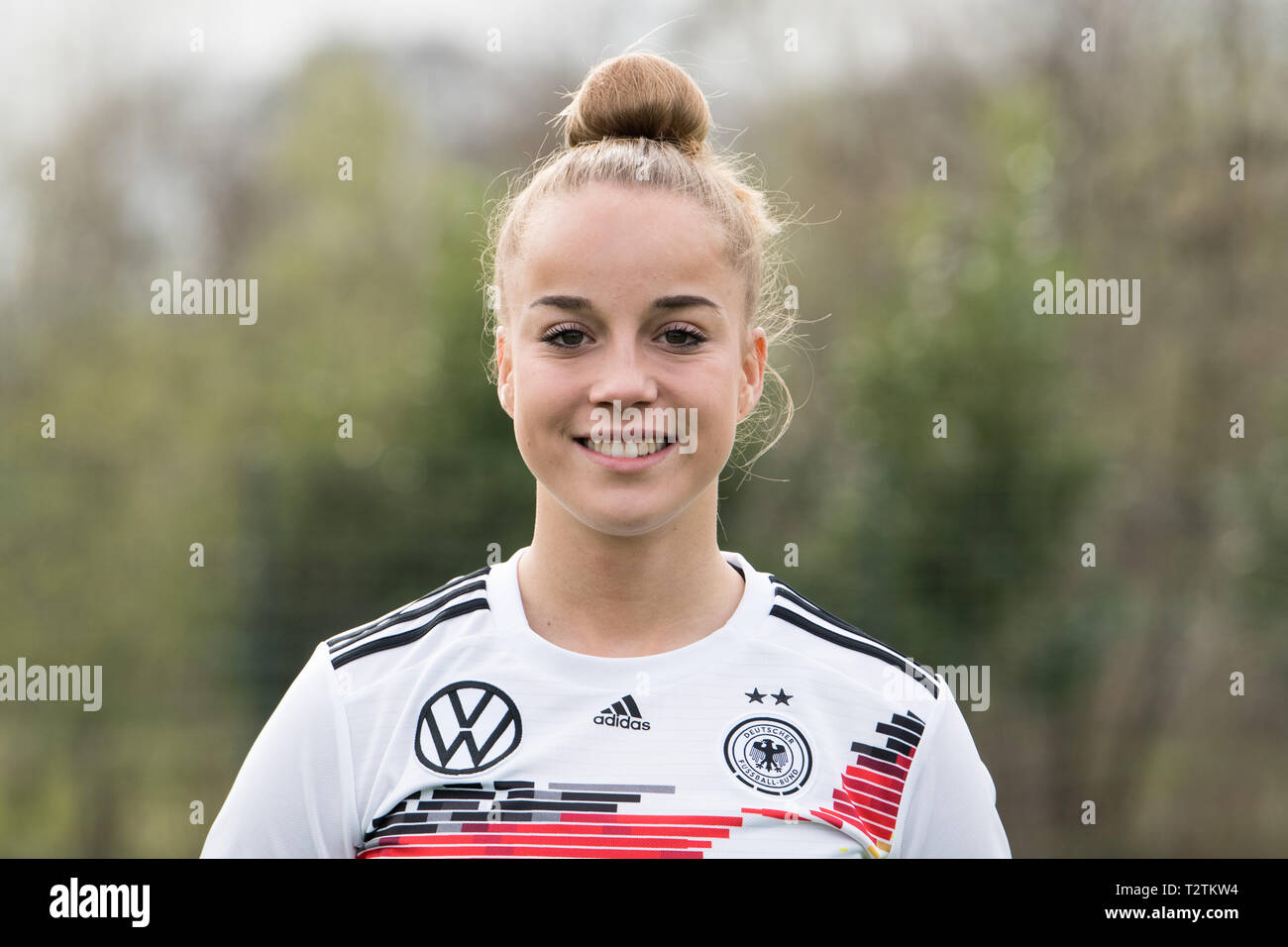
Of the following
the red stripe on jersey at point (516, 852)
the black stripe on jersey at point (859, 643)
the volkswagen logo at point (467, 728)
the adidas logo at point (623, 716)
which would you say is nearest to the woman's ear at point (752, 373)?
the black stripe on jersey at point (859, 643)

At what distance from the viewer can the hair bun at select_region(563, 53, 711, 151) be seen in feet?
8.12

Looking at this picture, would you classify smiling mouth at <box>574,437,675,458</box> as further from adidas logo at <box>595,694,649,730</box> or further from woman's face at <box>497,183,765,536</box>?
adidas logo at <box>595,694,649,730</box>

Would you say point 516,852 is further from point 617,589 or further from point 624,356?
point 624,356

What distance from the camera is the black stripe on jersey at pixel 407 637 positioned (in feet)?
7.47

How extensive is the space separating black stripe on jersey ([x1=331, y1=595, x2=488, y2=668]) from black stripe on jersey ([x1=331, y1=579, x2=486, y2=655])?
0.09 feet

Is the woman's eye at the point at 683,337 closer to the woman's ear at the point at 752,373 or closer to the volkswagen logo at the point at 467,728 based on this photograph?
the woman's ear at the point at 752,373

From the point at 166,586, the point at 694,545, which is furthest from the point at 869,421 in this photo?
the point at 694,545

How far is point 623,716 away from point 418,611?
1.47 ft

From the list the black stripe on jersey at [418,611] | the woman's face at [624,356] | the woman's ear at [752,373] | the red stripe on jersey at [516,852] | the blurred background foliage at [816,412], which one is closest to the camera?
the red stripe on jersey at [516,852]

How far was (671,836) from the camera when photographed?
2.13 metres

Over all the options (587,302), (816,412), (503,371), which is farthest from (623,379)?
(816,412)

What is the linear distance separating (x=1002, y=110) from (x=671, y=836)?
1470cm

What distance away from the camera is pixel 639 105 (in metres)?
2.47
